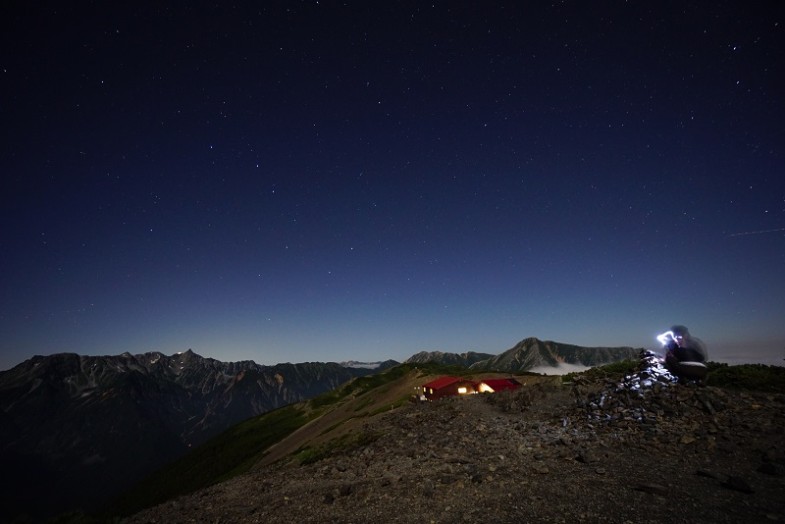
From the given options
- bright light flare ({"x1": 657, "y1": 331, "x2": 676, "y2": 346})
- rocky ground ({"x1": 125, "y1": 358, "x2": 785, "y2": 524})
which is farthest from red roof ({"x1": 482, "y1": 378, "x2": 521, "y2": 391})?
bright light flare ({"x1": 657, "y1": 331, "x2": 676, "y2": 346})

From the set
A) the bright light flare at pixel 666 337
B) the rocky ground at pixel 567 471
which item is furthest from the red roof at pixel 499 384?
the bright light flare at pixel 666 337

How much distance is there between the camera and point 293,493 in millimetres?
16578

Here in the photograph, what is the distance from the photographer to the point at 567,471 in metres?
14.2

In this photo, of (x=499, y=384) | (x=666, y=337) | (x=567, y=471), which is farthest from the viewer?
(x=499, y=384)

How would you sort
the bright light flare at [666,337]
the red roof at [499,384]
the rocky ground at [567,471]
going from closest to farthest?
1. the rocky ground at [567,471]
2. the bright light flare at [666,337]
3. the red roof at [499,384]

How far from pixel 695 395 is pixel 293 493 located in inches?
824

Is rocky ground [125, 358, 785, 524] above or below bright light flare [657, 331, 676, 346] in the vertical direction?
below

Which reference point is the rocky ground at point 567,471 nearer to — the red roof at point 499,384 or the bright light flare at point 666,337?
the bright light flare at point 666,337

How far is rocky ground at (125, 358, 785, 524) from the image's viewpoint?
11094mm

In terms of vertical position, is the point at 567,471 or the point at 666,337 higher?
the point at 666,337

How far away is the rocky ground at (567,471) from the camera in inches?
437

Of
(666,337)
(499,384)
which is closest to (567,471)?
(666,337)

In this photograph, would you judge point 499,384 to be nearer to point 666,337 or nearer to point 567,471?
point 666,337

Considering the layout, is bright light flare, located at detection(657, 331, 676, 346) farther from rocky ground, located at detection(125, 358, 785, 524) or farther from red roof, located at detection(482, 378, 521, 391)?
red roof, located at detection(482, 378, 521, 391)
